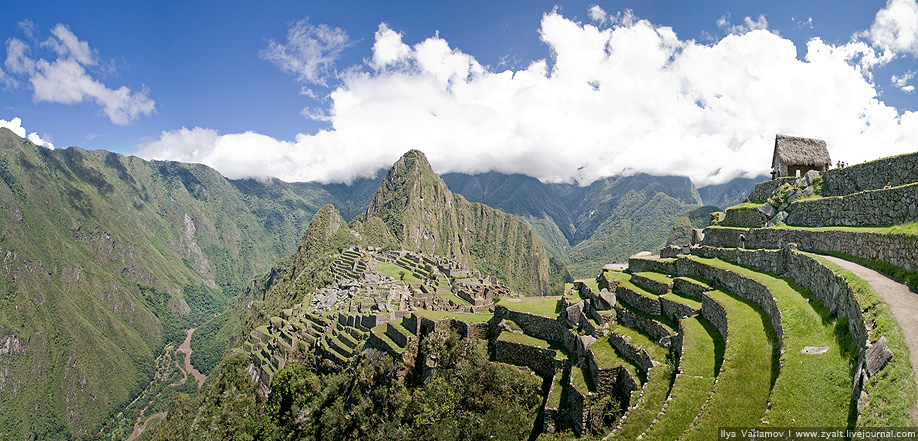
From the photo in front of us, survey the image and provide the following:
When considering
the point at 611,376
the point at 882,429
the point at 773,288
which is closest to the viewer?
the point at 882,429

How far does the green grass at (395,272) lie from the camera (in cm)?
8222

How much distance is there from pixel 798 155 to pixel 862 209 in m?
11.8

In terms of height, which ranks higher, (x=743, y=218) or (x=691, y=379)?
(x=743, y=218)

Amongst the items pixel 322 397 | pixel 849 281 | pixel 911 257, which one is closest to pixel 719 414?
pixel 849 281

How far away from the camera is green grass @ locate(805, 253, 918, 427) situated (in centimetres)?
605

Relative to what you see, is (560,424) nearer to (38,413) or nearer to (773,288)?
(773,288)

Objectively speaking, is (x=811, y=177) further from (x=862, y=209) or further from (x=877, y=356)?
(x=877, y=356)

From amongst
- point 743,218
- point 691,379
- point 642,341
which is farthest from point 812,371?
point 743,218

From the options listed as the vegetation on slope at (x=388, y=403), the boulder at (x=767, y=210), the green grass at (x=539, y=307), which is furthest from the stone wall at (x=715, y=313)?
the boulder at (x=767, y=210)

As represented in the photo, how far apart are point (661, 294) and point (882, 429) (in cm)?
1406

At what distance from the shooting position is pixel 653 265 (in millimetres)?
24250

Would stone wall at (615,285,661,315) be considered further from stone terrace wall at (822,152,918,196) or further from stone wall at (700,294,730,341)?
stone terrace wall at (822,152,918,196)

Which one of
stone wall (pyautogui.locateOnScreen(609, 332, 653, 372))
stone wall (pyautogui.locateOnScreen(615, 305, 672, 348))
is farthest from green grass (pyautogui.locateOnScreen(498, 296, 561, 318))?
stone wall (pyautogui.locateOnScreen(609, 332, 653, 372))

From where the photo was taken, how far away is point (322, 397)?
32.7 meters
